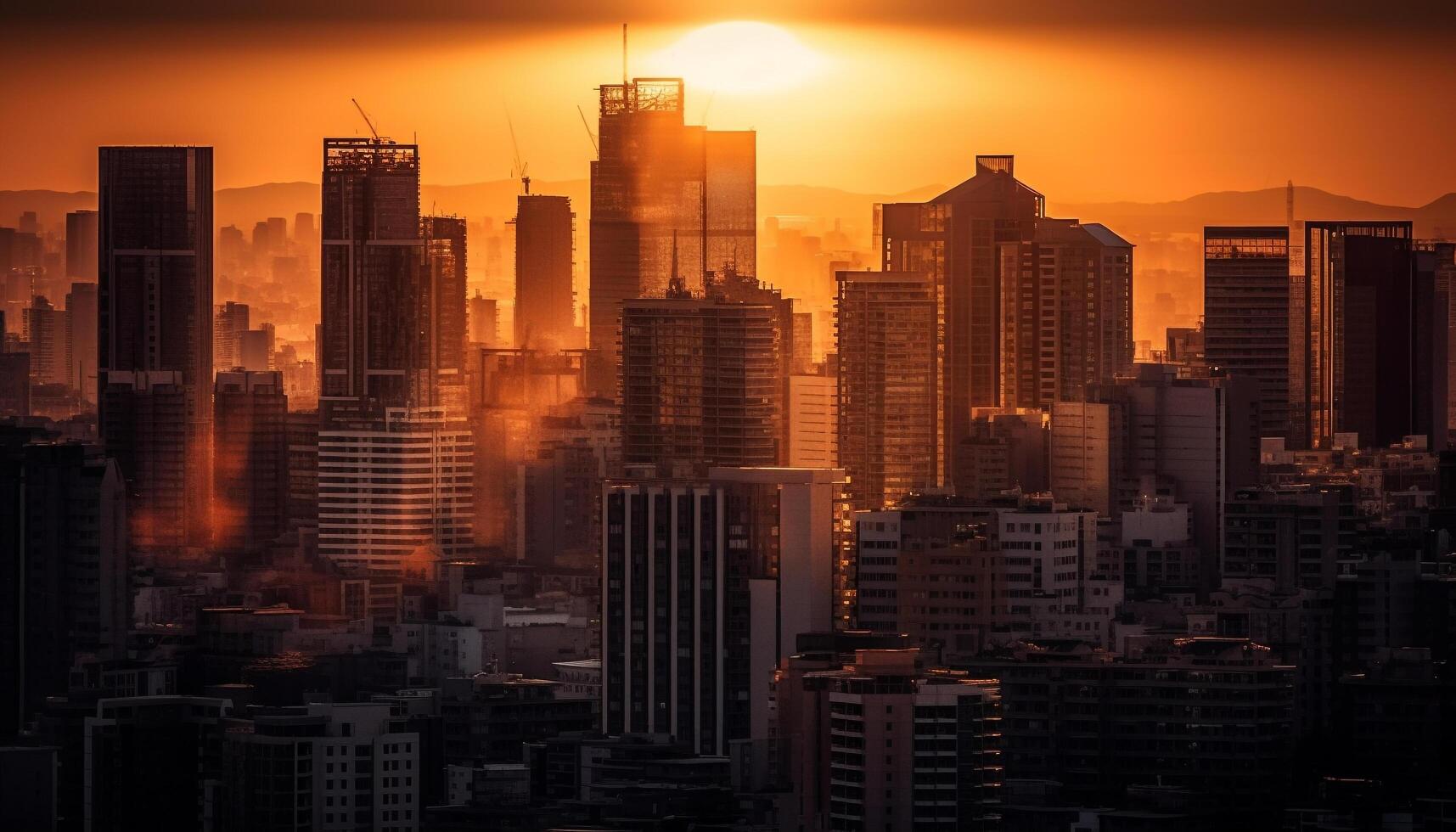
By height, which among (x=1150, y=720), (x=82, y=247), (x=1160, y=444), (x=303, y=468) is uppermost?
(x=82, y=247)

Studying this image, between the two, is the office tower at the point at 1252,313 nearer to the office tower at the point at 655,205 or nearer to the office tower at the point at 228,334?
the office tower at the point at 655,205

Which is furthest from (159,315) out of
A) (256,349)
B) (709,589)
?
(709,589)

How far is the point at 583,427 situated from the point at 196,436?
242 cm

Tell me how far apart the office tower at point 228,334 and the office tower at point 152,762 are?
10.7 m

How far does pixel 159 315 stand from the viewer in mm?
29094

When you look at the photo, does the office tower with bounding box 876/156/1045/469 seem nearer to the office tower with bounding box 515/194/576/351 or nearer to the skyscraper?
the office tower with bounding box 515/194/576/351

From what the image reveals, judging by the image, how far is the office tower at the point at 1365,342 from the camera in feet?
90.2

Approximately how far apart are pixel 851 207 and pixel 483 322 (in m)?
7.61

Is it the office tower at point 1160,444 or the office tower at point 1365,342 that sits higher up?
the office tower at point 1365,342

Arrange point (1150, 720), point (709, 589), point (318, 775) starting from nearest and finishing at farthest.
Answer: point (318, 775) → point (1150, 720) → point (709, 589)

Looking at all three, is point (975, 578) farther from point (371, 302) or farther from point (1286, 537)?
point (371, 302)

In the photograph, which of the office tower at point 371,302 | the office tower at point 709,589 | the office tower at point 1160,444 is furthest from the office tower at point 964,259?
the office tower at point 709,589

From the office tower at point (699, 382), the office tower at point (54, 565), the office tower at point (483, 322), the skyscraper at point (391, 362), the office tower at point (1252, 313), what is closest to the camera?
the office tower at point (54, 565)

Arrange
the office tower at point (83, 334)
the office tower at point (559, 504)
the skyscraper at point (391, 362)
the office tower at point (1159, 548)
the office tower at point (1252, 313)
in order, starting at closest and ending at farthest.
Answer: the office tower at point (1159, 548), the office tower at point (559, 504), the office tower at point (83, 334), the office tower at point (1252, 313), the skyscraper at point (391, 362)
